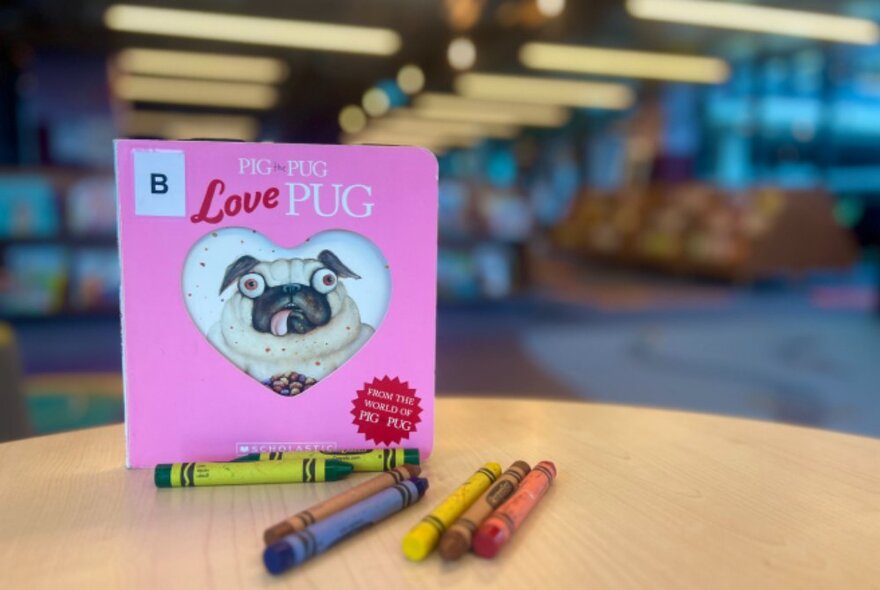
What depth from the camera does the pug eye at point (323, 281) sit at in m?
0.75

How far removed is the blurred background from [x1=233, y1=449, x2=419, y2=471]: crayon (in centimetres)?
34

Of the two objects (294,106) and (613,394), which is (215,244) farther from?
(294,106)

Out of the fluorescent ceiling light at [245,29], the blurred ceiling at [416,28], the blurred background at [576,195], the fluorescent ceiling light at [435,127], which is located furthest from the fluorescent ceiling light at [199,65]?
the fluorescent ceiling light at [435,127]

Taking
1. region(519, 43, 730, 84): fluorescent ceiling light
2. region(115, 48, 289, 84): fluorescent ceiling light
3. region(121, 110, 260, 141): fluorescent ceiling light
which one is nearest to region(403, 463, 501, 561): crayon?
region(519, 43, 730, 84): fluorescent ceiling light

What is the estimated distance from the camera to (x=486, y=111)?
14.1 m

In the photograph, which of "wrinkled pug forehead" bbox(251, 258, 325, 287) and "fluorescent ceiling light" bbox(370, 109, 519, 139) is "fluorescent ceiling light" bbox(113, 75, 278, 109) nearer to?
"fluorescent ceiling light" bbox(370, 109, 519, 139)

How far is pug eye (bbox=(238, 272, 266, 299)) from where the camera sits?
0.74 meters

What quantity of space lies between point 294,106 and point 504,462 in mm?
13636

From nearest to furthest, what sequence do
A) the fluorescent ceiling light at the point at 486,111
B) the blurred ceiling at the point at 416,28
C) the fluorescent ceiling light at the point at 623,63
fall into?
1. the blurred ceiling at the point at 416,28
2. the fluorescent ceiling light at the point at 623,63
3. the fluorescent ceiling light at the point at 486,111

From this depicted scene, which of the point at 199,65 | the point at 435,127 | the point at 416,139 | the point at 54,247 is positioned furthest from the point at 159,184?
the point at 416,139

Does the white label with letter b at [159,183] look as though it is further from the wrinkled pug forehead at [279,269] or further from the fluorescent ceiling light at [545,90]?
the fluorescent ceiling light at [545,90]

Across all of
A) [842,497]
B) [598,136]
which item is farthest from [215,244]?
[598,136]

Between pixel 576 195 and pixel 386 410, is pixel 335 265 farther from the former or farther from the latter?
pixel 576 195

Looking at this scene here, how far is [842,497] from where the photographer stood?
70 centimetres
